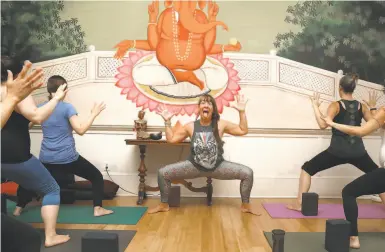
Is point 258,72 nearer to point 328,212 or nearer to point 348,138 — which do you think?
point 348,138

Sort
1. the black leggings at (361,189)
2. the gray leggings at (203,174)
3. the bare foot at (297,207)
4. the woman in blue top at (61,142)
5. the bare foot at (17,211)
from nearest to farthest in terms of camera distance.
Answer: the black leggings at (361,189)
the woman in blue top at (61,142)
the bare foot at (17,211)
the gray leggings at (203,174)
the bare foot at (297,207)

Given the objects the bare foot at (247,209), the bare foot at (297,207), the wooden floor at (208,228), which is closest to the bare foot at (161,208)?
the wooden floor at (208,228)

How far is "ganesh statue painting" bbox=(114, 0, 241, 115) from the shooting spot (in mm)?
4668

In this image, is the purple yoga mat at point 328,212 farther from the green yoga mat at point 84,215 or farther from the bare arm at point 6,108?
the bare arm at point 6,108

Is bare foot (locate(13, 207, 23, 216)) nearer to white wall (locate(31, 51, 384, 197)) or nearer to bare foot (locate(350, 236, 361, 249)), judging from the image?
white wall (locate(31, 51, 384, 197))

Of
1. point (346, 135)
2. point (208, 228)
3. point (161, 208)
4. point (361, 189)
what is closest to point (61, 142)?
point (161, 208)

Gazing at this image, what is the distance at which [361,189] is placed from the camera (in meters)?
2.74

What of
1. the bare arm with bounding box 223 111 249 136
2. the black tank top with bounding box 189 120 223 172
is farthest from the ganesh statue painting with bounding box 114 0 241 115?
the black tank top with bounding box 189 120 223 172

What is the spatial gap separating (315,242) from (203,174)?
1.33 meters

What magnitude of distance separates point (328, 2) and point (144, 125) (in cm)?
279

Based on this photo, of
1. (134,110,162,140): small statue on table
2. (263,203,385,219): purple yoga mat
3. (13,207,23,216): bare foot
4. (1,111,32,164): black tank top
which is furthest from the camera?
(134,110,162,140): small statue on table

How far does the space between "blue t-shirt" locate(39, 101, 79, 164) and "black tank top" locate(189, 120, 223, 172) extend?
1187mm

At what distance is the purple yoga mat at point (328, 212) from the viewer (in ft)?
12.3

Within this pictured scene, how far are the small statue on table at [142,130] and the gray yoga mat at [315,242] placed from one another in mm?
1787
